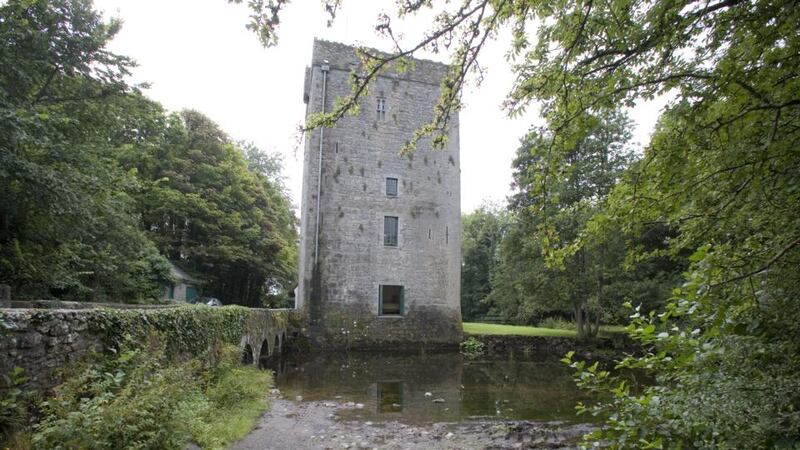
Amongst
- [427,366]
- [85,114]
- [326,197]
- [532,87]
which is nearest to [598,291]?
[427,366]

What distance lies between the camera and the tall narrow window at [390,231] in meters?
21.9

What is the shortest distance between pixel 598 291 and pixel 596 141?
618 centimetres

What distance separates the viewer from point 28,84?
38.1ft

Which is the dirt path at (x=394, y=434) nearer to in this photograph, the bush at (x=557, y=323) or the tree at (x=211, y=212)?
the tree at (x=211, y=212)

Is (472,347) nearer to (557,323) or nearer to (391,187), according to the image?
(391,187)

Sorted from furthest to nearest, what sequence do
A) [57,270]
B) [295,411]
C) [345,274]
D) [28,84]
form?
[345,274] → [57,270] → [28,84] → [295,411]

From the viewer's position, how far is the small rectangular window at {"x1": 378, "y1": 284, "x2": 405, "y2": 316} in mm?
21562

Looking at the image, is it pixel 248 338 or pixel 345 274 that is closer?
pixel 248 338

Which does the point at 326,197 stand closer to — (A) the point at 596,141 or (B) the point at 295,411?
(A) the point at 596,141

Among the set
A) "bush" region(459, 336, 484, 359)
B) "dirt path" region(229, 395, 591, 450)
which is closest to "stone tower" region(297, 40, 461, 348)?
"bush" region(459, 336, 484, 359)

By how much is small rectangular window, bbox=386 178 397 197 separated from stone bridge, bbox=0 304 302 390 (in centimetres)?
1353

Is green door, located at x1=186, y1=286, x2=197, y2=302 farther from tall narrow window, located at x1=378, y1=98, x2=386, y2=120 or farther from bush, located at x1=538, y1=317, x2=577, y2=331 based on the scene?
bush, located at x1=538, y1=317, x2=577, y2=331

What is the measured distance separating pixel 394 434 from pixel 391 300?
1663cm

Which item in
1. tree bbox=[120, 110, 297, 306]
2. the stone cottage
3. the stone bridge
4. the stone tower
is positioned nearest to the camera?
the stone bridge
